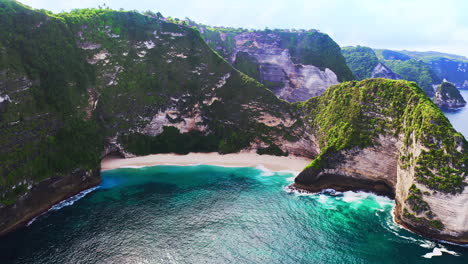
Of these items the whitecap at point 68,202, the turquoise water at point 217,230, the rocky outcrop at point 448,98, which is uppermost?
the rocky outcrop at point 448,98

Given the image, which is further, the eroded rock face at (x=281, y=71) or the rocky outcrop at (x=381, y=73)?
the rocky outcrop at (x=381, y=73)

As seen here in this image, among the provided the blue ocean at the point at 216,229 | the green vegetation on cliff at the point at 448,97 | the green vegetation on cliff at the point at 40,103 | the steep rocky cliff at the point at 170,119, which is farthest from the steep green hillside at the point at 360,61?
the green vegetation on cliff at the point at 40,103

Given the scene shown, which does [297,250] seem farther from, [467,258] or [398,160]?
[398,160]

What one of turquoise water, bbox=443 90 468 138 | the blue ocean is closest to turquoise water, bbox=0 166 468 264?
the blue ocean

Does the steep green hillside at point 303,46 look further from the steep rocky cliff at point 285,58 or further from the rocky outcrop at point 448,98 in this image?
the rocky outcrop at point 448,98

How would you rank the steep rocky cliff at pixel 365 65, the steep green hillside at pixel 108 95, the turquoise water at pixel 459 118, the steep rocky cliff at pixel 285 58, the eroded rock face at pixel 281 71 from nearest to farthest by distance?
the steep green hillside at pixel 108 95
the turquoise water at pixel 459 118
the eroded rock face at pixel 281 71
the steep rocky cliff at pixel 285 58
the steep rocky cliff at pixel 365 65

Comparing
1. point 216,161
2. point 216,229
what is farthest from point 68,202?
point 216,161

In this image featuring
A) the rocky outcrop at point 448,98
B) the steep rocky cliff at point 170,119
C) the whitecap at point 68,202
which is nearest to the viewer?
the steep rocky cliff at point 170,119

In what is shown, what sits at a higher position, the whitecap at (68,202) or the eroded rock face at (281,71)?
the eroded rock face at (281,71)
